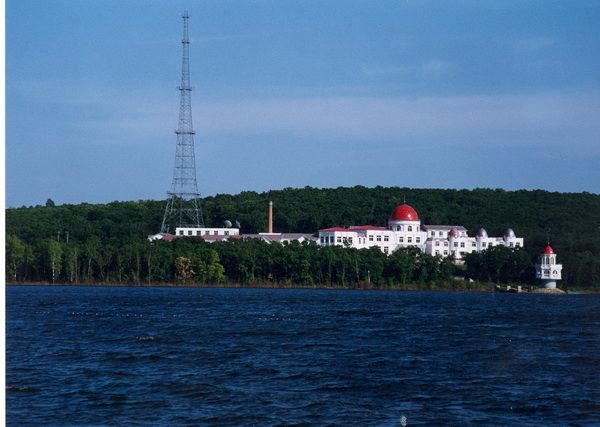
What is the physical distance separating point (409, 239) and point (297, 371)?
11348 cm

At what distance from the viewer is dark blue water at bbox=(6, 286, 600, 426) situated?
68.7 ft

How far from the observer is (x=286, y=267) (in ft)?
387

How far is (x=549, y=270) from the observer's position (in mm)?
115750

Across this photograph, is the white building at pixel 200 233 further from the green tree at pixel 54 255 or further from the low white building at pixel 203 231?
the green tree at pixel 54 255

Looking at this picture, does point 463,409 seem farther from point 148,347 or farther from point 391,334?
point 391,334

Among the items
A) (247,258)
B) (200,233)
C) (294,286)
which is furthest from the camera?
(200,233)

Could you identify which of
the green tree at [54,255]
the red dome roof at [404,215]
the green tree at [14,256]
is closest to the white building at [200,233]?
the green tree at [54,255]

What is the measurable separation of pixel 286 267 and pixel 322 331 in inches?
2929

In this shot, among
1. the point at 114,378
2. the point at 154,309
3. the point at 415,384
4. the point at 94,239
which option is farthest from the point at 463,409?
the point at 94,239

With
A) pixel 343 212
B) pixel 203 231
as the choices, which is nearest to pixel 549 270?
pixel 203 231

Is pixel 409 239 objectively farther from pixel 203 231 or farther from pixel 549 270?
pixel 203 231

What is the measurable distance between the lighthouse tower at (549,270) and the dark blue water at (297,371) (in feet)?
213

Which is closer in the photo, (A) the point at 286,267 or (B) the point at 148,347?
(B) the point at 148,347

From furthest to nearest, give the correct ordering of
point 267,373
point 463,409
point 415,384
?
1. point 267,373
2. point 415,384
3. point 463,409
